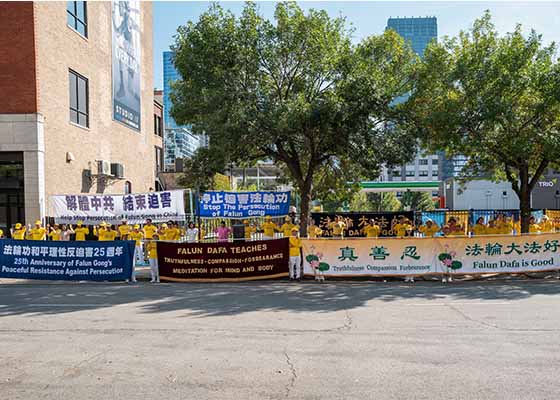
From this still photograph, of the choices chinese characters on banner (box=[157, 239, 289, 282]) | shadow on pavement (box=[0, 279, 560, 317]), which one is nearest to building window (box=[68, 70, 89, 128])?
shadow on pavement (box=[0, 279, 560, 317])

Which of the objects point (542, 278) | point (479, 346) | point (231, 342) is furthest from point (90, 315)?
point (542, 278)

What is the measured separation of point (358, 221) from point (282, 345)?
1754 cm

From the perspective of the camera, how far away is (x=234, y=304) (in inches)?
404

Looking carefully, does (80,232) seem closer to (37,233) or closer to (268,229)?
(37,233)

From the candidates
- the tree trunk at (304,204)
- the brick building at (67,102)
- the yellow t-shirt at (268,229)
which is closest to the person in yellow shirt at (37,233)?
the brick building at (67,102)

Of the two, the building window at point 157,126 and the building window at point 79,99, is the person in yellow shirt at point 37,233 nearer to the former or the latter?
the building window at point 79,99

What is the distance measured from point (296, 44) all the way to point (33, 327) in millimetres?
11426

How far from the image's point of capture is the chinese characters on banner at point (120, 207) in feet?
55.1

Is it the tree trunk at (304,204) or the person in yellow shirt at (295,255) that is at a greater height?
the tree trunk at (304,204)

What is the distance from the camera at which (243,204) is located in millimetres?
16766

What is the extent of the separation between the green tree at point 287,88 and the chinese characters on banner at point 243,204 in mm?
1499

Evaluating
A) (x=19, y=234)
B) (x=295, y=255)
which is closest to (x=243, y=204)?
(x=295, y=255)

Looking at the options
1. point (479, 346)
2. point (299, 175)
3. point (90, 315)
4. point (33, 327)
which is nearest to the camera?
point (479, 346)

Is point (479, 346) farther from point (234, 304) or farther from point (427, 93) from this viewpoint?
point (427, 93)
